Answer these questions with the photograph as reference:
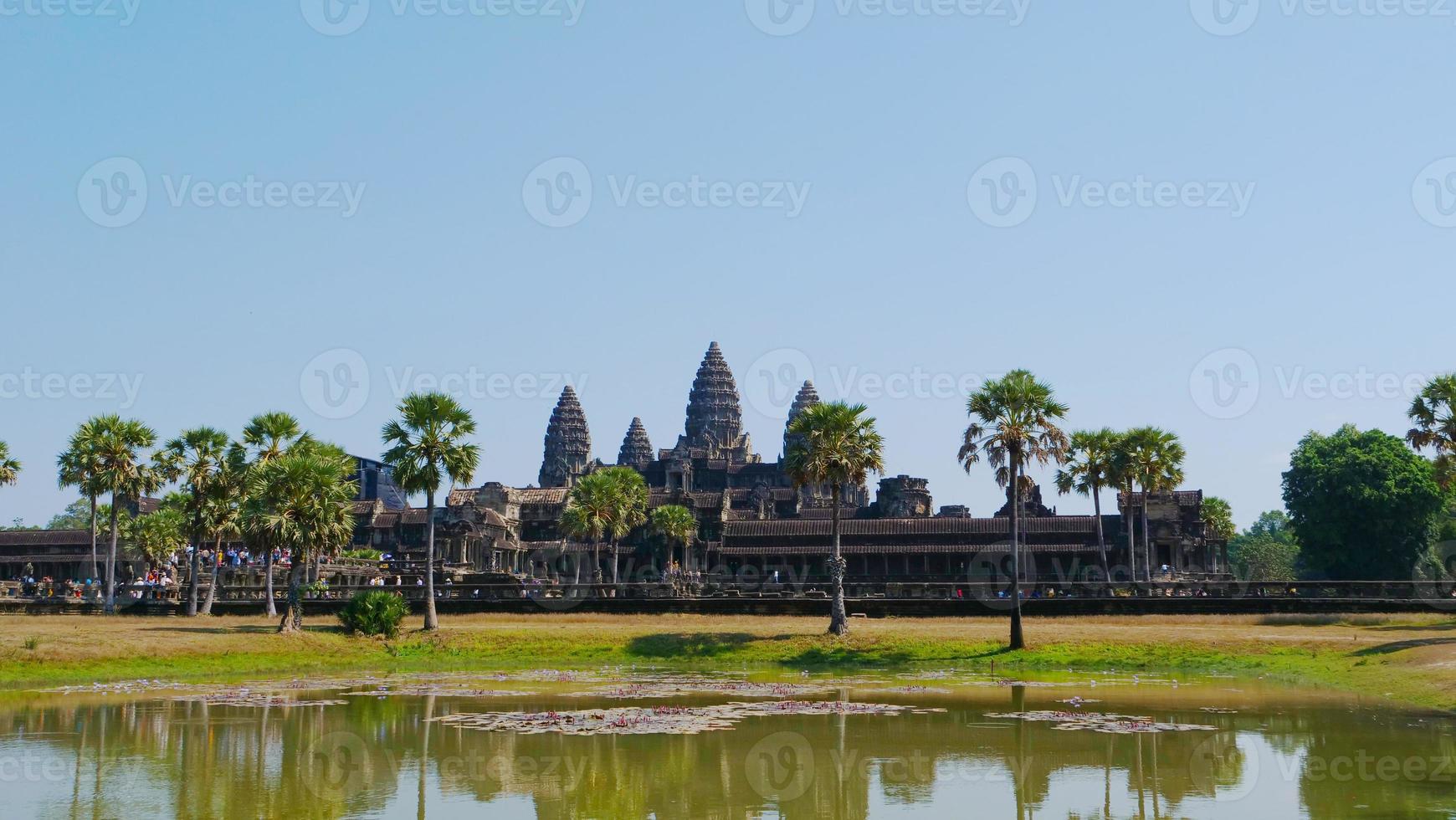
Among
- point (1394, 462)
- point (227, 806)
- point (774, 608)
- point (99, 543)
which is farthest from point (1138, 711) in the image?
point (99, 543)

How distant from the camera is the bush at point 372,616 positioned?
175 ft

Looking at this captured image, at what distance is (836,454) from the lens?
53.5 metres

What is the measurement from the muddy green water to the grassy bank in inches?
256

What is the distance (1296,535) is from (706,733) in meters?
79.1

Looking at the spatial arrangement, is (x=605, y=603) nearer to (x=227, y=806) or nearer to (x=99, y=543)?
(x=227, y=806)

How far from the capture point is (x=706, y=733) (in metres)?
27.8

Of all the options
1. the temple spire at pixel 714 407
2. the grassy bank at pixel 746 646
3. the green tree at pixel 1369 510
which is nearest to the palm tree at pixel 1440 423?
the grassy bank at pixel 746 646

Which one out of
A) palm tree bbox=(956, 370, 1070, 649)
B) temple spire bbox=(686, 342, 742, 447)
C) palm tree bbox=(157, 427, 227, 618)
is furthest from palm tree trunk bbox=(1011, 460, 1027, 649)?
temple spire bbox=(686, 342, 742, 447)

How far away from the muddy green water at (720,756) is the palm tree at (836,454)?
55.0 feet

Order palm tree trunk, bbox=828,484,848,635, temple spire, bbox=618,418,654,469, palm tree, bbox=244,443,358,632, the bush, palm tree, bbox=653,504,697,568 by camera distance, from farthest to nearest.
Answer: temple spire, bbox=618,418,654,469
palm tree, bbox=653,504,697,568
the bush
palm tree trunk, bbox=828,484,848,635
palm tree, bbox=244,443,358,632

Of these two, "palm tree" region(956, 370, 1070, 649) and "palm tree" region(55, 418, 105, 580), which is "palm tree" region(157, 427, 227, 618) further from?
"palm tree" region(956, 370, 1070, 649)

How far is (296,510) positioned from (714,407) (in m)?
119

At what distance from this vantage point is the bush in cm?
5344

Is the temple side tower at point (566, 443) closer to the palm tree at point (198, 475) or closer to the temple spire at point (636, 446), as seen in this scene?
the temple spire at point (636, 446)
